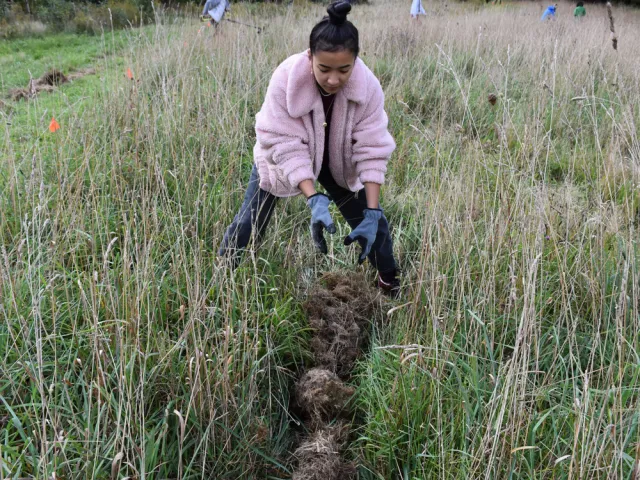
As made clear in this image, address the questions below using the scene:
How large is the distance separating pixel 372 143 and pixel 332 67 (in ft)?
1.31

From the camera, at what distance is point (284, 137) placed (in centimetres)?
204

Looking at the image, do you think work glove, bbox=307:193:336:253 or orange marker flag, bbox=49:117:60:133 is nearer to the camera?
work glove, bbox=307:193:336:253

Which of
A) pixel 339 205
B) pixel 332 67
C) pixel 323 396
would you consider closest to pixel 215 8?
pixel 339 205

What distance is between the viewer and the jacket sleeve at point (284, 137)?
2.01 meters

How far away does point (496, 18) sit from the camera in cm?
892

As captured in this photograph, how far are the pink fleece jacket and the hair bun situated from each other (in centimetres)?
22

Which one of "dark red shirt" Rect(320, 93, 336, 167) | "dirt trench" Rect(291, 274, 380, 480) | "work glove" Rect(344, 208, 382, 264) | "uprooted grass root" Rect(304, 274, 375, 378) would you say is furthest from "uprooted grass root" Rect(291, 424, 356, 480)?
"dark red shirt" Rect(320, 93, 336, 167)

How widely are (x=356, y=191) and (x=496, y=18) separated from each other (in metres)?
8.08

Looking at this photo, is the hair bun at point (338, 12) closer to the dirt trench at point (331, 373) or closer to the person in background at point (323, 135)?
the person in background at point (323, 135)

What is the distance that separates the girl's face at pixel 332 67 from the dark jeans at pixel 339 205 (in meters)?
0.49

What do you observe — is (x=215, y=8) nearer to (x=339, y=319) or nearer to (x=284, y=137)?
(x=284, y=137)

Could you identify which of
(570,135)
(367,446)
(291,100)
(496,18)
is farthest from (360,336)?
(496,18)

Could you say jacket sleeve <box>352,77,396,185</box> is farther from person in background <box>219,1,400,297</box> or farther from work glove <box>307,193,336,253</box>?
work glove <box>307,193,336,253</box>

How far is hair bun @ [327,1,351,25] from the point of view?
1.81 meters
